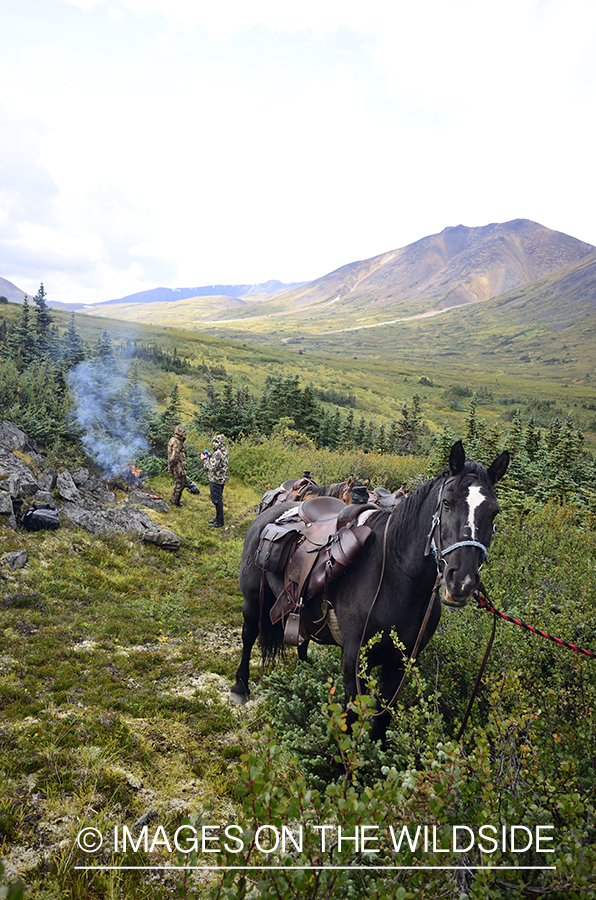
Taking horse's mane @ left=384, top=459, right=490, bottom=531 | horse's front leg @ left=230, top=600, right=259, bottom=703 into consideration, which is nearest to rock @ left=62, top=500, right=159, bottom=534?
horse's front leg @ left=230, top=600, right=259, bottom=703

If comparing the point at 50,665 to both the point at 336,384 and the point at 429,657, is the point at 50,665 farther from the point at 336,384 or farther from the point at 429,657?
the point at 336,384

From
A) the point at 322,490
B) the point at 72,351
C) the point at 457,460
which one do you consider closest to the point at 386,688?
the point at 457,460

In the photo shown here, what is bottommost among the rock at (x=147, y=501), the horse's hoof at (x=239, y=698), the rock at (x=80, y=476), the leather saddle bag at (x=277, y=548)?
the horse's hoof at (x=239, y=698)

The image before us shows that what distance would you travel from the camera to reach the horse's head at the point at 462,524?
267cm

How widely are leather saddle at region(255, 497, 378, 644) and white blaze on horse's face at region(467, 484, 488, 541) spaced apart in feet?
3.47

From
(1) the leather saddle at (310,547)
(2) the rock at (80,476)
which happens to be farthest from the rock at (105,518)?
(1) the leather saddle at (310,547)

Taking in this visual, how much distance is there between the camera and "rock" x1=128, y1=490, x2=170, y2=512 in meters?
10.8

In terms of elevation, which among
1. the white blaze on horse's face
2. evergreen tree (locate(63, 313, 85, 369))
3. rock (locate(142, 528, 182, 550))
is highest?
evergreen tree (locate(63, 313, 85, 369))

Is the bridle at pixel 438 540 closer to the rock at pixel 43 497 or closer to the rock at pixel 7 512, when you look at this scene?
the rock at pixel 7 512

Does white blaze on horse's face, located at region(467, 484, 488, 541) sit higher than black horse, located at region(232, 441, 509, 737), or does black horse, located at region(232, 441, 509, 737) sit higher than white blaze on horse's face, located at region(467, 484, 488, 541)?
white blaze on horse's face, located at region(467, 484, 488, 541)

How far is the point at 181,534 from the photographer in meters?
9.95

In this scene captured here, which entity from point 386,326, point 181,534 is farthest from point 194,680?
point 386,326

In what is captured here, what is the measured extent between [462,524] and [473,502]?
0.55ft

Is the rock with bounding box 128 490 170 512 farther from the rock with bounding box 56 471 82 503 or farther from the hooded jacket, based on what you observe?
the rock with bounding box 56 471 82 503
